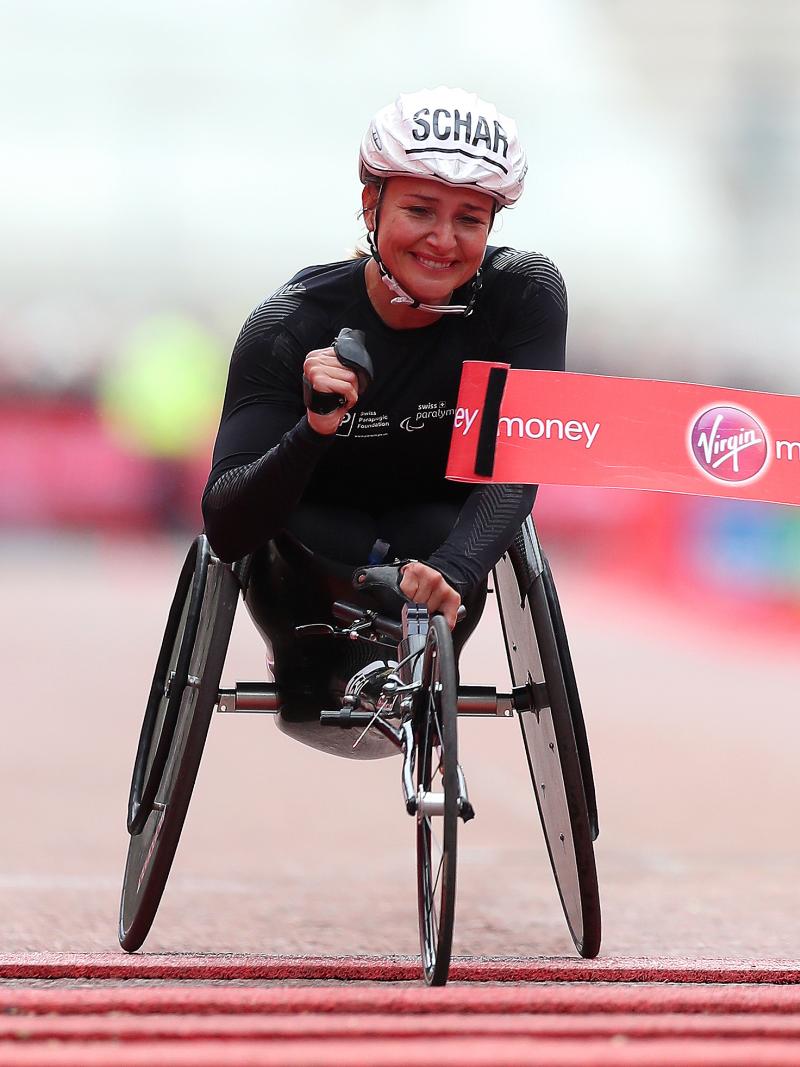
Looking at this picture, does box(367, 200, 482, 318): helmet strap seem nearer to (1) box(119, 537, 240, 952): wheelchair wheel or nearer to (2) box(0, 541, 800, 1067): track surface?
(1) box(119, 537, 240, 952): wheelchair wheel

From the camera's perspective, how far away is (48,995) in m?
2.44

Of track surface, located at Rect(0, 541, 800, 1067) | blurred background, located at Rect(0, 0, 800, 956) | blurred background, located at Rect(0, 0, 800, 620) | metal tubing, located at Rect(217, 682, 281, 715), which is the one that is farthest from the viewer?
blurred background, located at Rect(0, 0, 800, 620)

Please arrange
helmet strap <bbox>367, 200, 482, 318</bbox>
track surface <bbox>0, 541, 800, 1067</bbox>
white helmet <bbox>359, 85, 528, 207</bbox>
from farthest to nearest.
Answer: helmet strap <bbox>367, 200, 482, 318</bbox> < white helmet <bbox>359, 85, 528, 207</bbox> < track surface <bbox>0, 541, 800, 1067</bbox>

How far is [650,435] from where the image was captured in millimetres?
3373

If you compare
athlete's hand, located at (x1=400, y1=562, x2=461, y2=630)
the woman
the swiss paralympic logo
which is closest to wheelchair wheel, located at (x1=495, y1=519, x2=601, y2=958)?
the woman

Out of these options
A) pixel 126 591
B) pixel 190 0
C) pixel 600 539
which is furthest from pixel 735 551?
Answer: pixel 190 0

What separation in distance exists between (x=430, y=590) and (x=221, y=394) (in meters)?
25.9

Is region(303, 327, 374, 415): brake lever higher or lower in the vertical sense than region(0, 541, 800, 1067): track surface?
higher

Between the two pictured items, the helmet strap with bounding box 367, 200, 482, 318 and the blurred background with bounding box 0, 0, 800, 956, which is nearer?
the helmet strap with bounding box 367, 200, 482, 318

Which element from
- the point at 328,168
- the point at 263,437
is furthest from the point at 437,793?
the point at 328,168

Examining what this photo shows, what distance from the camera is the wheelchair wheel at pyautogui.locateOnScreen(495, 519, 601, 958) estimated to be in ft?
10.2

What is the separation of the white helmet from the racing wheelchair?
731 mm

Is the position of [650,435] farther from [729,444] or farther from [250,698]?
[250,698]

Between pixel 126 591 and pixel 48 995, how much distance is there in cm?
1955
